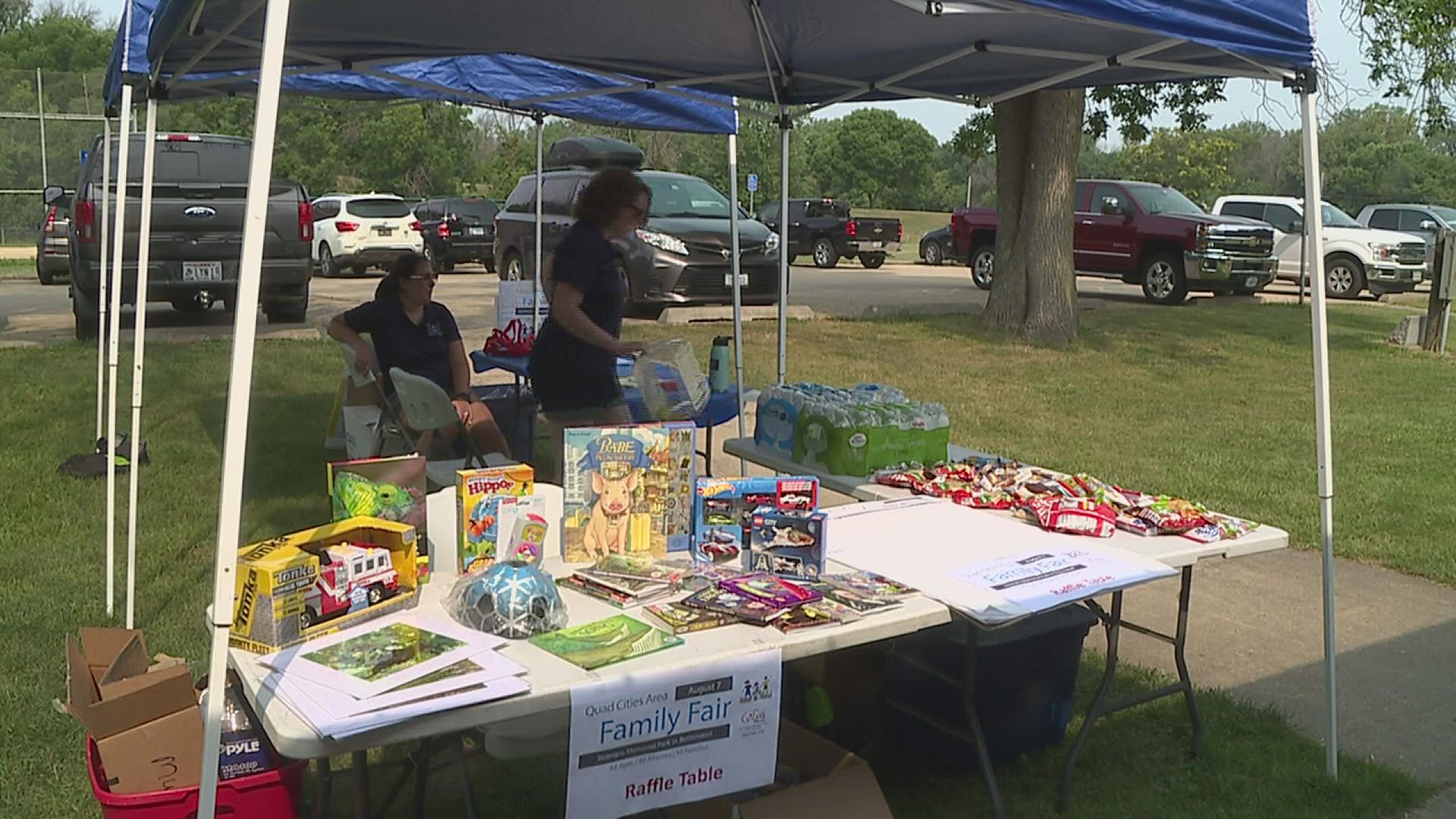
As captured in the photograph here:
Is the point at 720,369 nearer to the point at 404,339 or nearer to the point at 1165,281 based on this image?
the point at 404,339

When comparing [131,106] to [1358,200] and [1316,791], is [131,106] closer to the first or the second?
[1316,791]

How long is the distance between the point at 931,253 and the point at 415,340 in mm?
23095

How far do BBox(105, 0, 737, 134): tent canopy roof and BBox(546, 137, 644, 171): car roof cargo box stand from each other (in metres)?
11.9

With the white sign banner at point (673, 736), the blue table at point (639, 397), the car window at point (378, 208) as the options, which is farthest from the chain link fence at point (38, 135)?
the white sign banner at point (673, 736)

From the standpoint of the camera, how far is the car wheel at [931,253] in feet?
91.5

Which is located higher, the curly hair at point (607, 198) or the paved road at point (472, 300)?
the curly hair at point (607, 198)

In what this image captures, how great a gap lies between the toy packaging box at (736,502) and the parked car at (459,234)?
1923 centimetres

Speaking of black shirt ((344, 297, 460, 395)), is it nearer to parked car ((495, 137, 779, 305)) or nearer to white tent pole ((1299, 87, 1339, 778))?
white tent pole ((1299, 87, 1339, 778))

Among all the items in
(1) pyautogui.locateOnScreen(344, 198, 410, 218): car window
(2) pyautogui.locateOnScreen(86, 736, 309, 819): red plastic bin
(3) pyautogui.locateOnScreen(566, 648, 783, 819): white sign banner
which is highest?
(1) pyautogui.locateOnScreen(344, 198, 410, 218): car window

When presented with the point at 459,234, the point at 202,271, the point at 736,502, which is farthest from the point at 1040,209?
the point at 459,234

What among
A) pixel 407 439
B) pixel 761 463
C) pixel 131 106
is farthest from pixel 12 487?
pixel 761 463

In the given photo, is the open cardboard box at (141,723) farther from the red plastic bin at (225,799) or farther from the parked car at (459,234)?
the parked car at (459,234)

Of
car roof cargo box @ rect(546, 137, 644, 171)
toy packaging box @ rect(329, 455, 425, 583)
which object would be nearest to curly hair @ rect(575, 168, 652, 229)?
toy packaging box @ rect(329, 455, 425, 583)

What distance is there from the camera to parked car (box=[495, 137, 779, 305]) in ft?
44.9
